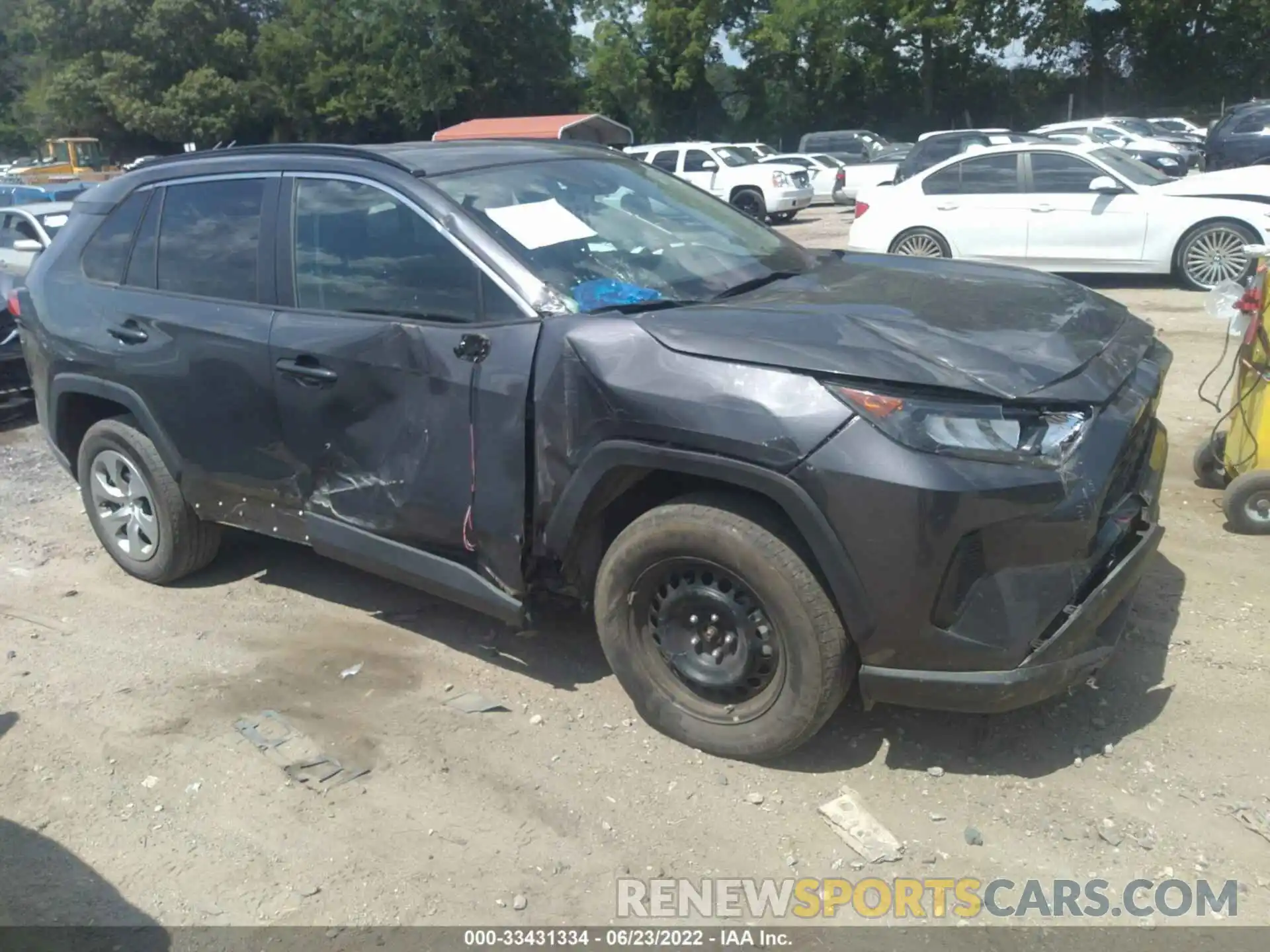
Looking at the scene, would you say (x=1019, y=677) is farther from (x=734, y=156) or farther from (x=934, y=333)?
(x=734, y=156)

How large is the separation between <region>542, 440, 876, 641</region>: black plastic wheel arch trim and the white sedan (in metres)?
9.39

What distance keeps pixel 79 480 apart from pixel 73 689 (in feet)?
4.37

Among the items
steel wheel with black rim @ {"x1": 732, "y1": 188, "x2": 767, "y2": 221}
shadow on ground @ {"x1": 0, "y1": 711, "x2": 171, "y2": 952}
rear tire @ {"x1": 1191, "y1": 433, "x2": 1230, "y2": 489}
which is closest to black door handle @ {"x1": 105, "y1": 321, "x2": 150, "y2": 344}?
shadow on ground @ {"x1": 0, "y1": 711, "x2": 171, "y2": 952}

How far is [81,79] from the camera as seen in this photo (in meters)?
47.7

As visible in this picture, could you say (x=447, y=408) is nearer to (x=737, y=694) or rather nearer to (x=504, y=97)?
(x=737, y=694)

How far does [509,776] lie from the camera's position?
3641mm

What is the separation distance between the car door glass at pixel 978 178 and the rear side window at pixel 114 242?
9.44 m

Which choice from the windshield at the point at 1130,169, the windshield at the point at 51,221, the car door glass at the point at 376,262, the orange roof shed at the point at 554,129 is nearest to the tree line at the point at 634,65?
the orange roof shed at the point at 554,129

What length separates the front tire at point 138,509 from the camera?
496cm

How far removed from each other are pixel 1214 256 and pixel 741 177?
1284 centimetres

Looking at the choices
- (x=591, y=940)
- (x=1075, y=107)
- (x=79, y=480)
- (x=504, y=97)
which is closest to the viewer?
(x=591, y=940)

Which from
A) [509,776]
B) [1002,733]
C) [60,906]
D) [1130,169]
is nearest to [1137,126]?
[1130,169]

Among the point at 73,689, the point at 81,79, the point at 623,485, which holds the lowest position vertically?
the point at 73,689

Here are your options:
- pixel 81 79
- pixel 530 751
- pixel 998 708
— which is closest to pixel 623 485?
pixel 530 751
